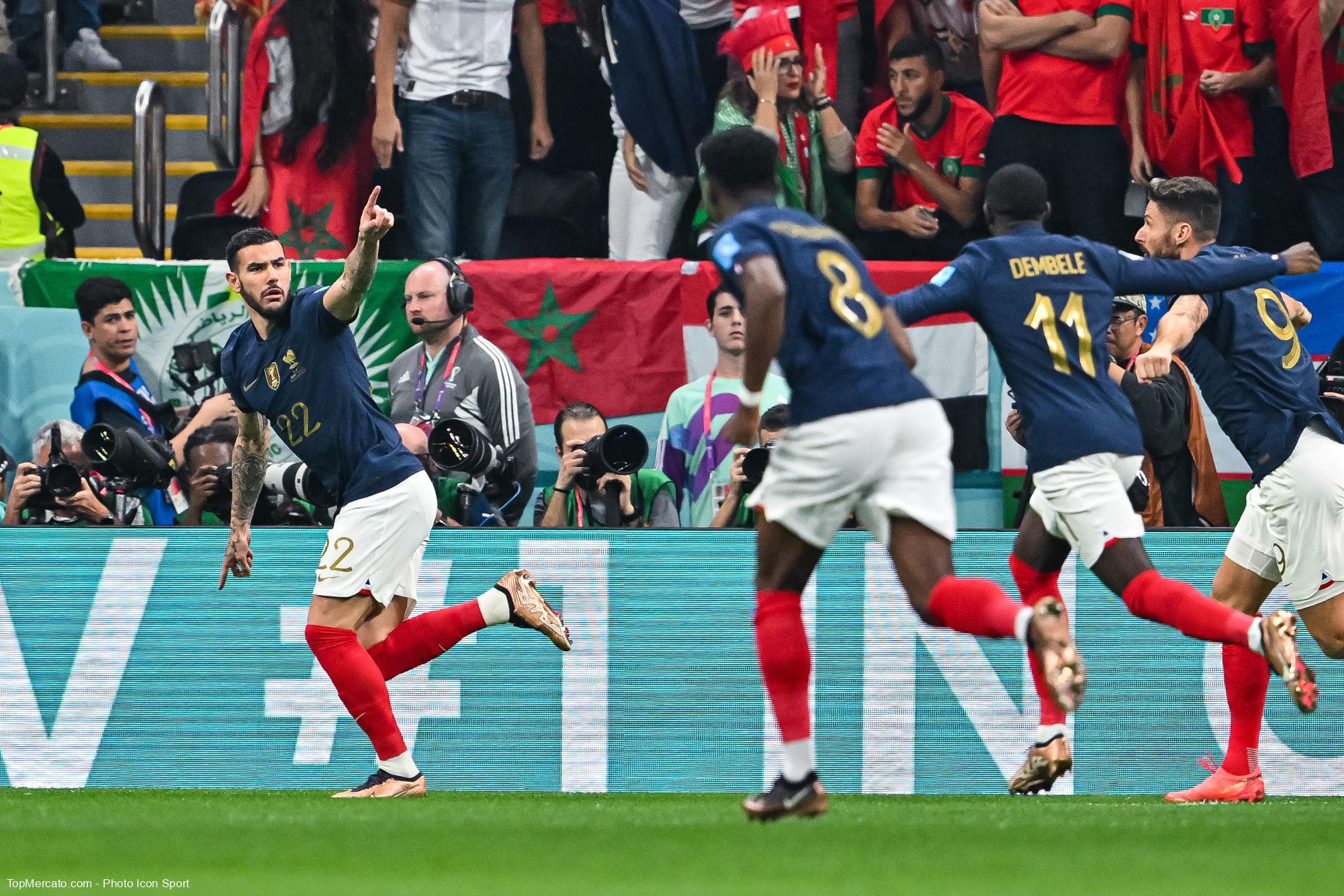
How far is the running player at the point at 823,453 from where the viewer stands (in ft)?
18.4

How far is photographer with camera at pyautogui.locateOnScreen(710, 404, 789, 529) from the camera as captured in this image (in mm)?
8492

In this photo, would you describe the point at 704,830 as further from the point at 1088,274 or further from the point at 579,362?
the point at 579,362

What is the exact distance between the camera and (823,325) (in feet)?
18.6

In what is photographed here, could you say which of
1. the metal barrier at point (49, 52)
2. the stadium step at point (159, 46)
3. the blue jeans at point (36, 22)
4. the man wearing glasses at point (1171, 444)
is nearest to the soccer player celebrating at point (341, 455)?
the man wearing glasses at point (1171, 444)

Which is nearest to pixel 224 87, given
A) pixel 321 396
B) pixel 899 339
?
pixel 321 396

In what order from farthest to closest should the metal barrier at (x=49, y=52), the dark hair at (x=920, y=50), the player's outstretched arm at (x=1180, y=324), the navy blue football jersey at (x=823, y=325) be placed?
the metal barrier at (x=49, y=52)
the dark hair at (x=920, y=50)
the player's outstretched arm at (x=1180, y=324)
the navy blue football jersey at (x=823, y=325)

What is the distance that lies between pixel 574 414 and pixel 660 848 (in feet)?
13.4

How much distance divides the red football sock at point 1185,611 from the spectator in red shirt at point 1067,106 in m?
3.82

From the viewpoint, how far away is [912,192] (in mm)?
10523

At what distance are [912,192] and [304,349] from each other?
4.23m

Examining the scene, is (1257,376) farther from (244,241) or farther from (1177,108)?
(244,241)

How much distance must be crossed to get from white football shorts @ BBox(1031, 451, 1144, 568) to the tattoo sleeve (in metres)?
3.28

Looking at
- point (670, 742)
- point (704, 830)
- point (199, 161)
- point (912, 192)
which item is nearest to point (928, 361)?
point (912, 192)

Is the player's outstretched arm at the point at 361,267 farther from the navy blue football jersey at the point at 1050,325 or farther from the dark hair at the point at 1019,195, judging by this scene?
the dark hair at the point at 1019,195
